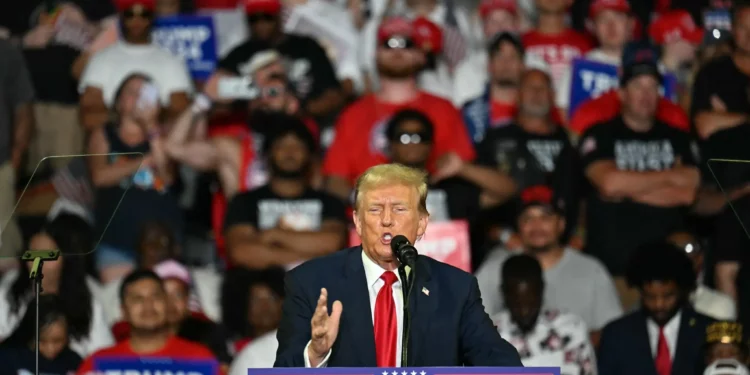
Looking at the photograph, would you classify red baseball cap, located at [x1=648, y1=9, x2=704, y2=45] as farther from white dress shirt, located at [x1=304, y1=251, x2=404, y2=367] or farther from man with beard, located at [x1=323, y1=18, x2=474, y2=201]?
white dress shirt, located at [x1=304, y1=251, x2=404, y2=367]

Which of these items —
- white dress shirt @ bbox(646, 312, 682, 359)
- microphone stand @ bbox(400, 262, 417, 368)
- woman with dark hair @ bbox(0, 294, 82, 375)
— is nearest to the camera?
microphone stand @ bbox(400, 262, 417, 368)

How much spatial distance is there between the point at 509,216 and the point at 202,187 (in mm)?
2049

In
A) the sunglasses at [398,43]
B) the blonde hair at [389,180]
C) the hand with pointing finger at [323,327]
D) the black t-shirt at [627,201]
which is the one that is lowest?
the hand with pointing finger at [323,327]

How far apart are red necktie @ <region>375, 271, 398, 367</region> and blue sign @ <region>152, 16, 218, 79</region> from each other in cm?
646

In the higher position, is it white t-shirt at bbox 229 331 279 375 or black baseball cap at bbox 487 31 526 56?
black baseball cap at bbox 487 31 526 56

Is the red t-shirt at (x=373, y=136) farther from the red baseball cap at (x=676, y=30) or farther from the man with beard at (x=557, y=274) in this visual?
the red baseball cap at (x=676, y=30)

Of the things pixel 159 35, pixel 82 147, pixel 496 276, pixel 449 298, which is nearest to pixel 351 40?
pixel 159 35

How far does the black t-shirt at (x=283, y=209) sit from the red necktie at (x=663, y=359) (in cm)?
200

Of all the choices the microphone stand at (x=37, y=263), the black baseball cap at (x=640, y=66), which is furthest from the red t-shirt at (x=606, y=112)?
the microphone stand at (x=37, y=263)

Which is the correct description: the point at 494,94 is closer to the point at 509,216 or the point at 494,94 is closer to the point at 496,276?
the point at 509,216

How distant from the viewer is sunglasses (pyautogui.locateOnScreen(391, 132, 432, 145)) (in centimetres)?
934

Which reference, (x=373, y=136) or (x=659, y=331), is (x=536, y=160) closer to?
(x=373, y=136)

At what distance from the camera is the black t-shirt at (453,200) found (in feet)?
30.4

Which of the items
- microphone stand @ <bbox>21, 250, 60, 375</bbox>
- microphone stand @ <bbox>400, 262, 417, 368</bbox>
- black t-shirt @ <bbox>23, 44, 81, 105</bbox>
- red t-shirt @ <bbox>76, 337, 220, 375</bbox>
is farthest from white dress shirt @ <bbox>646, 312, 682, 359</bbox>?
black t-shirt @ <bbox>23, 44, 81, 105</bbox>
